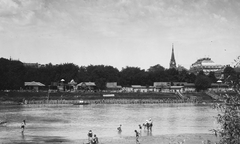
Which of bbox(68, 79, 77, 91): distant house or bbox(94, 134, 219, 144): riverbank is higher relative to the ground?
bbox(68, 79, 77, 91): distant house

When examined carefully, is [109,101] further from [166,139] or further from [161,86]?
[166,139]

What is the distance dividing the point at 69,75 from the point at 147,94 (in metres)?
47.1

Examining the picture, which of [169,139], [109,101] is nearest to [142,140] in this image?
[169,139]

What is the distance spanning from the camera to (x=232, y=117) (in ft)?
58.4

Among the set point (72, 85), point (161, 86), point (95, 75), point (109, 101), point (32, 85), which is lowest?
point (109, 101)

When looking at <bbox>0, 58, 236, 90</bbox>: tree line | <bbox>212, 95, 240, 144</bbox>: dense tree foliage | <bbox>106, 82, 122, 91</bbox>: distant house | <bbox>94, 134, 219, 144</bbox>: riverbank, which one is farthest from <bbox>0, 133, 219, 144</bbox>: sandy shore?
<bbox>106, 82, 122, 91</bbox>: distant house

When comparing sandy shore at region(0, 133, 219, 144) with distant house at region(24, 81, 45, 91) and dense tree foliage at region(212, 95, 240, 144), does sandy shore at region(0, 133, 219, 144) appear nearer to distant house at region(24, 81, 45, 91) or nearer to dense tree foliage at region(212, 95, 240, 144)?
dense tree foliage at region(212, 95, 240, 144)

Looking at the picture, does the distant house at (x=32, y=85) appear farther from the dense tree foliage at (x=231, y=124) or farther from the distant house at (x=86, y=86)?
the dense tree foliage at (x=231, y=124)

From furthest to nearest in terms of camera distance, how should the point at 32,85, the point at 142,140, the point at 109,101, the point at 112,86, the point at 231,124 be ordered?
the point at 112,86 → the point at 32,85 → the point at 109,101 → the point at 142,140 → the point at 231,124

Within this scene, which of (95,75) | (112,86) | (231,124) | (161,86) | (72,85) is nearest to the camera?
(231,124)

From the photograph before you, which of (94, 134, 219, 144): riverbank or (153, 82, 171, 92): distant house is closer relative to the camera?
(94, 134, 219, 144): riverbank

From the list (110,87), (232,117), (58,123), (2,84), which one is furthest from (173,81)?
(232,117)

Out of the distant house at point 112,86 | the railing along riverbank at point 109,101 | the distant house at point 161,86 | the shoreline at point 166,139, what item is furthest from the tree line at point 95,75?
the shoreline at point 166,139

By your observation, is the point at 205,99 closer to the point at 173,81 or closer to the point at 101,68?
the point at 173,81
